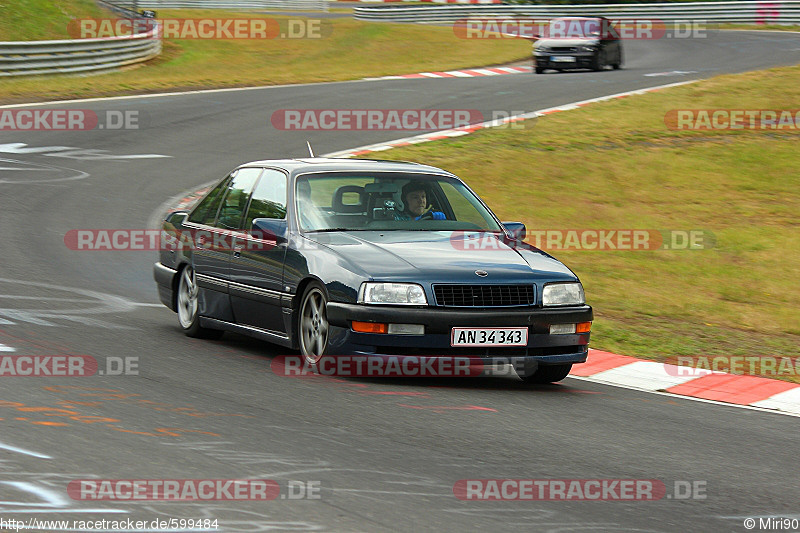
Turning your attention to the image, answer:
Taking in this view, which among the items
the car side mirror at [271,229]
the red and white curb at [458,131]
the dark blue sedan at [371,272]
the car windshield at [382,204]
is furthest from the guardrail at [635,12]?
the car side mirror at [271,229]

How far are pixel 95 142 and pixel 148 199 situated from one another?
5.18m

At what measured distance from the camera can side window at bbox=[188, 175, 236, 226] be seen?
9.48m

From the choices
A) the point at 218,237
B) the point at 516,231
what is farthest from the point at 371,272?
the point at 218,237

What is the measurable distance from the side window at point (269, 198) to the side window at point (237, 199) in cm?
11

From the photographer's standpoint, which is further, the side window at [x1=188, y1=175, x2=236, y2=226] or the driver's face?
the side window at [x1=188, y1=175, x2=236, y2=226]

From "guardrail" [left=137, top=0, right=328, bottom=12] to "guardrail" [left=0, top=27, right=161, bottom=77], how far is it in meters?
28.8

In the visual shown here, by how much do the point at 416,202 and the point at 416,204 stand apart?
0.06ft

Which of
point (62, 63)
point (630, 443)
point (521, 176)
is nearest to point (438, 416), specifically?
point (630, 443)

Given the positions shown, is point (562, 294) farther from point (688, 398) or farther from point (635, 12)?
point (635, 12)

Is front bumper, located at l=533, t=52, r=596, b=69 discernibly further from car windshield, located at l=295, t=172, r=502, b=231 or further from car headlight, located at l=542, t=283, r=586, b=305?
car headlight, located at l=542, t=283, r=586, b=305

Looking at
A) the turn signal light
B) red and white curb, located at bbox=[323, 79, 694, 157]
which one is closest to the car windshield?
the turn signal light

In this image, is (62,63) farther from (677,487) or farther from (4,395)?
(677,487)

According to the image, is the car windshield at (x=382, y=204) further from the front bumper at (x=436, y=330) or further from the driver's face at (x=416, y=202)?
the front bumper at (x=436, y=330)

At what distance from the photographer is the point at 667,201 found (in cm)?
1684
